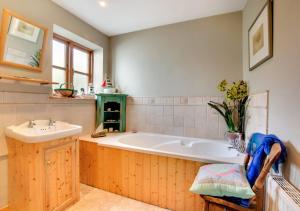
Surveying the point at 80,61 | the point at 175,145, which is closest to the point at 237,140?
the point at 175,145

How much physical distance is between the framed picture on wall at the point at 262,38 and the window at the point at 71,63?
2.70 m

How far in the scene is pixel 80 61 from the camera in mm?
3006

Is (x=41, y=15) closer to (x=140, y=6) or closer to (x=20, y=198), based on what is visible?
(x=140, y=6)

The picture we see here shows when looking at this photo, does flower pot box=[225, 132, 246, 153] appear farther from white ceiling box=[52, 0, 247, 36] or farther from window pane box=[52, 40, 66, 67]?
window pane box=[52, 40, 66, 67]

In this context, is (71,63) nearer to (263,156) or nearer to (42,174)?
(42,174)

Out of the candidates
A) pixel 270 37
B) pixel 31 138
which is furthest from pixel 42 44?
pixel 270 37

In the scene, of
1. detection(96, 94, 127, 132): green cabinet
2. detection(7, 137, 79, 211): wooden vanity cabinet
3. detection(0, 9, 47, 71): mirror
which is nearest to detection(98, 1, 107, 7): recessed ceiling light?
detection(0, 9, 47, 71): mirror

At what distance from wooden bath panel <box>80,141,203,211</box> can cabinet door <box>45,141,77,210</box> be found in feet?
1.40

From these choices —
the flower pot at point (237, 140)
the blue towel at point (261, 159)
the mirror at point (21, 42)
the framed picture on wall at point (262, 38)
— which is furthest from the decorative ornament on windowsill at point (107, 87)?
the blue towel at point (261, 159)

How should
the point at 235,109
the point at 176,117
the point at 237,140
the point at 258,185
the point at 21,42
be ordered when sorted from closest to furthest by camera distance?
the point at 258,185, the point at 21,42, the point at 237,140, the point at 235,109, the point at 176,117

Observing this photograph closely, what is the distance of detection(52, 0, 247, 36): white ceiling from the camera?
2.15 metres

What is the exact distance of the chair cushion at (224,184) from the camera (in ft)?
3.58

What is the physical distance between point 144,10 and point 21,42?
1.64 meters

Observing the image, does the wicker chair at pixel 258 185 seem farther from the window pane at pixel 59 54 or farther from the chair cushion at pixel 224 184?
the window pane at pixel 59 54
